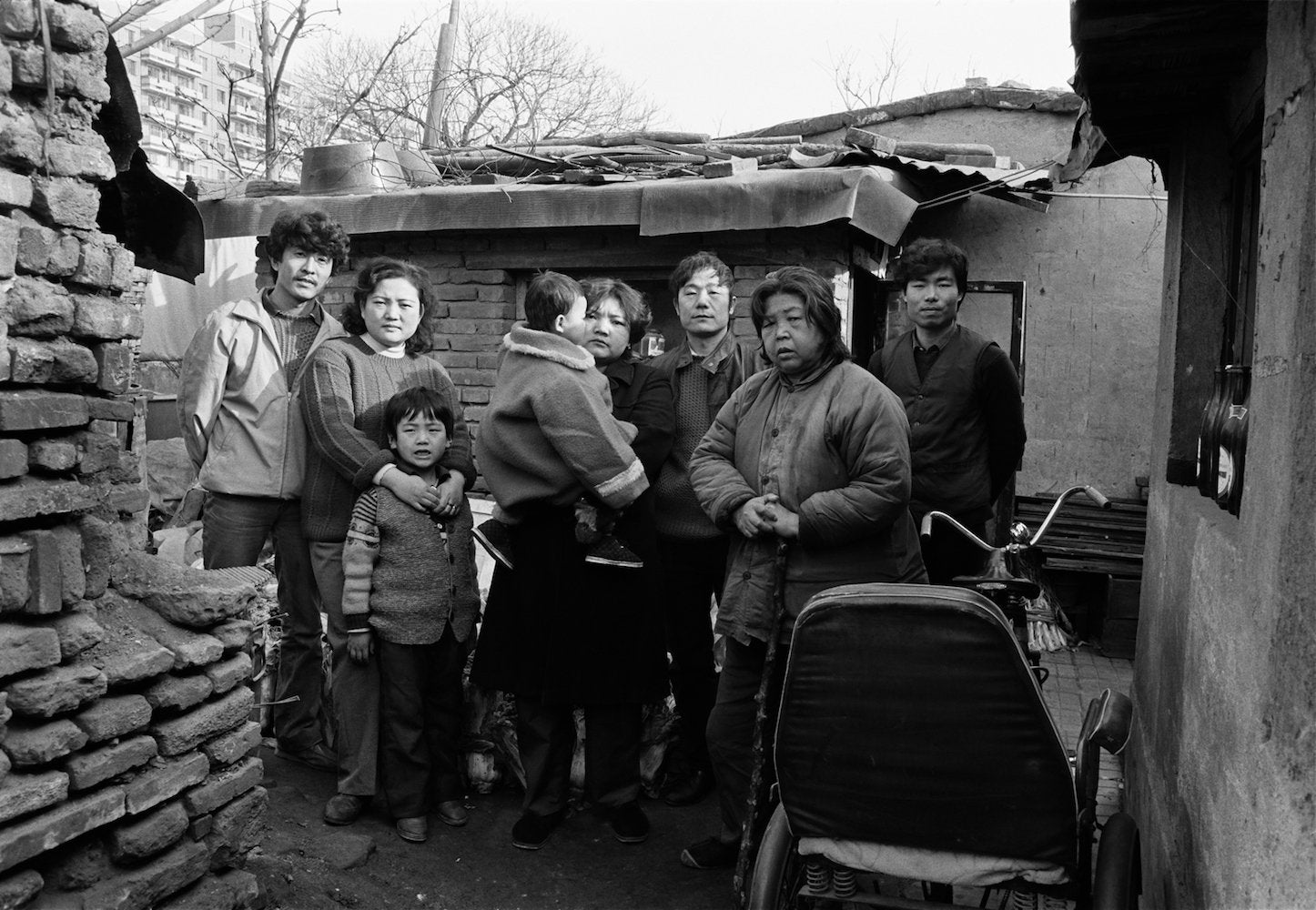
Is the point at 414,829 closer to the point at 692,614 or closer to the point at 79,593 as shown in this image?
the point at 692,614

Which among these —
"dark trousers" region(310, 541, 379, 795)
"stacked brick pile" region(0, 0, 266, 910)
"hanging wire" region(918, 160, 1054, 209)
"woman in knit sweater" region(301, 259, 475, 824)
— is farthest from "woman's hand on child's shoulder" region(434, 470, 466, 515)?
"hanging wire" region(918, 160, 1054, 209)

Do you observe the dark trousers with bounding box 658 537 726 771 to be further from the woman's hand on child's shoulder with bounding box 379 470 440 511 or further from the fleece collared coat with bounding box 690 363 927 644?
the woman's hand on child's shoulder with bounding box 379 470 440 511

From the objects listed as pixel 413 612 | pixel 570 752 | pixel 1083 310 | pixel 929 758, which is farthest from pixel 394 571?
pixel 1083 310

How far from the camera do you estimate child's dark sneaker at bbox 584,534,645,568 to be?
4.09m

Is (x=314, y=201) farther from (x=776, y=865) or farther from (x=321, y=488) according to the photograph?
(x=776, y=865)

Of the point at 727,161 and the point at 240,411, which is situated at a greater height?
the point at 727,161

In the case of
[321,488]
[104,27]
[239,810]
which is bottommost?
[239,810]

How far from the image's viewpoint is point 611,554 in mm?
4090

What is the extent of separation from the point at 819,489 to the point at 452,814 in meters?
1.94

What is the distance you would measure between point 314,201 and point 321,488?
3.33 meters

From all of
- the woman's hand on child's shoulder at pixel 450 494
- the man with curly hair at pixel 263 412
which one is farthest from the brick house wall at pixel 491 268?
the woman's hand on child's shoulder at pixel 450 494

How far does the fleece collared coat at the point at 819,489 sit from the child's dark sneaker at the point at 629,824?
0.92 m

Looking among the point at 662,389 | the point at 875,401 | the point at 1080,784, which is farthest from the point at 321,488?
the point at 1080,784

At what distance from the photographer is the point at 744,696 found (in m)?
3.80
